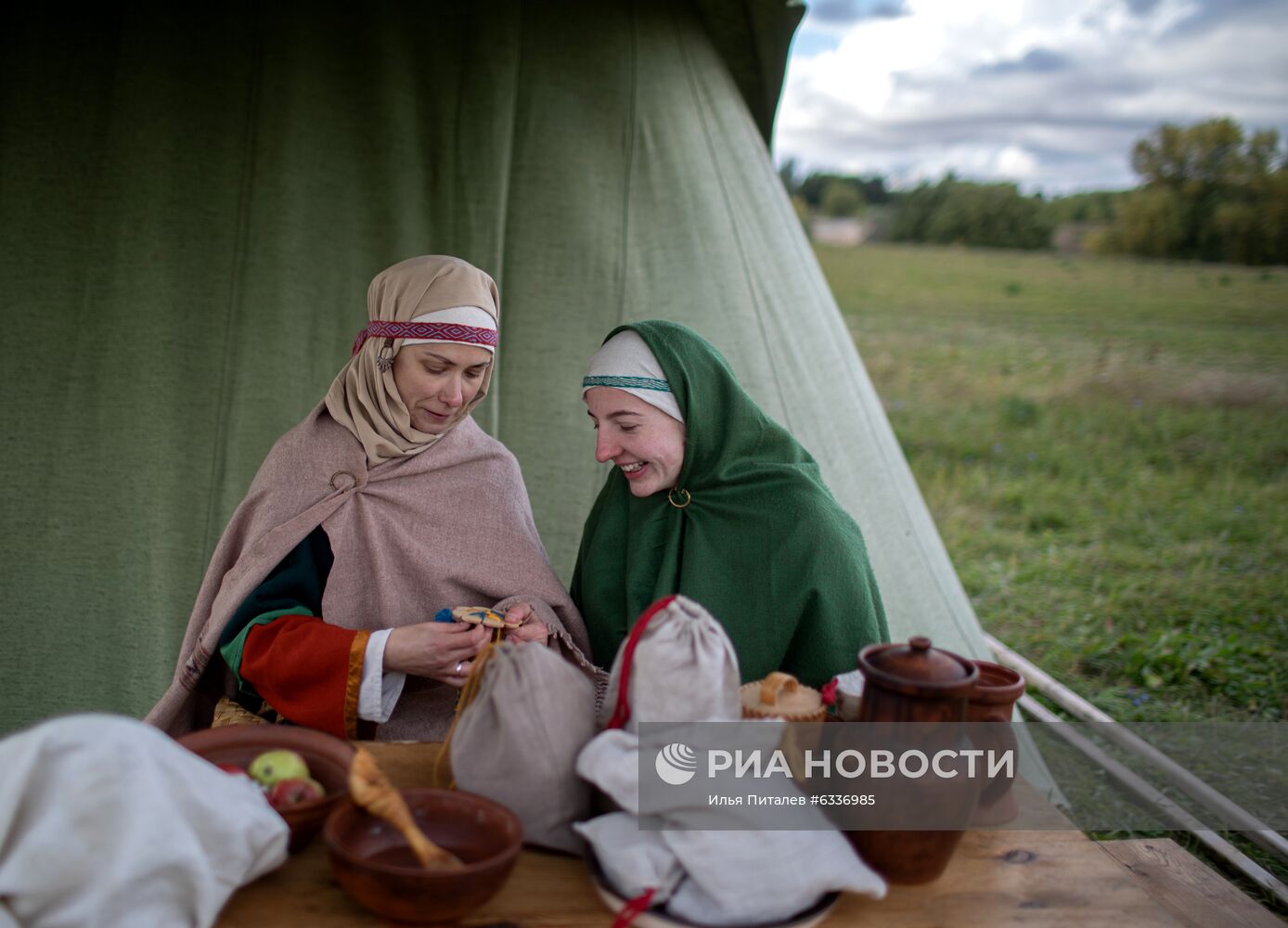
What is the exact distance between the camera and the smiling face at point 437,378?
7.43 ft

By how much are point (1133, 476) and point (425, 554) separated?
725cm

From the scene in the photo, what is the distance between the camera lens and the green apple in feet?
5.02

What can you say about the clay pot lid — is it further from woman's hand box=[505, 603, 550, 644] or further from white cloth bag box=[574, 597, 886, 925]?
woman's hand box=[505, 603, 550, 644]

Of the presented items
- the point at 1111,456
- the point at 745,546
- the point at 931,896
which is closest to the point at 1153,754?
the point at 745,546

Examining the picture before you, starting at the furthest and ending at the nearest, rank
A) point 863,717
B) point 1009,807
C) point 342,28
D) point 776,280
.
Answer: point 776,280 → point 342,28 → point 1009,807 → point 863,717

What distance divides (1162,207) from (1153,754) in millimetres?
12032

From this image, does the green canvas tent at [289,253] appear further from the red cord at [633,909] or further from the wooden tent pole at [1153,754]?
the red cord at [633,909]

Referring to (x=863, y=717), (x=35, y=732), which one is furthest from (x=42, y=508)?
(x=863, y=717)

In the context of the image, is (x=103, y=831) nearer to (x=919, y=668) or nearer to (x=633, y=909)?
(x=633, y=909)

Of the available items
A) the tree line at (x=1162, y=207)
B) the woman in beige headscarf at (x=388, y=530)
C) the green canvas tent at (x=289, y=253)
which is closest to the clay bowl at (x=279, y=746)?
the woman in beige headscarf at (x=388, y=530)

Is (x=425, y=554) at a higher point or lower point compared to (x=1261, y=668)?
higher

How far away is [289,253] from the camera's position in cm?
317

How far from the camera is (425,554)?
2.34 meters

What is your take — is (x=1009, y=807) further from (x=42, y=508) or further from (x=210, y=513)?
(x=42, y=508)
